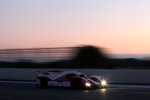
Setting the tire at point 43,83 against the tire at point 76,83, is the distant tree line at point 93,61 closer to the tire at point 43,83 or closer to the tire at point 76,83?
the tire at point 43,83

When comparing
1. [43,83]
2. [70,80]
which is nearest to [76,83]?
[70,80]

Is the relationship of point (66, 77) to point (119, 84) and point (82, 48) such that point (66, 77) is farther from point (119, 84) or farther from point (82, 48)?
point (82, 48)

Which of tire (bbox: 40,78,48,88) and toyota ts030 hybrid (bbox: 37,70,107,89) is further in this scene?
tire (bbox: 40,78,48,88)

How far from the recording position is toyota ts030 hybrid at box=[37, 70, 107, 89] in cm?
2461

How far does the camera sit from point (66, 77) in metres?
25.4

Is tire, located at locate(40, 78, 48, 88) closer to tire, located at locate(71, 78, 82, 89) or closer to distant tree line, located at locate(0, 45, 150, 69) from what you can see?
tire, located at locate(71, 78, 82, 89)

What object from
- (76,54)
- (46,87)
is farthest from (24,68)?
(46,87)

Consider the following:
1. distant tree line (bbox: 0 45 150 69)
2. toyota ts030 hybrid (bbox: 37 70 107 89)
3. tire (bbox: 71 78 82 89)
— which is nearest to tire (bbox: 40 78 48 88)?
toyota ts030 hybrid (bbox: 37 70 107 89)

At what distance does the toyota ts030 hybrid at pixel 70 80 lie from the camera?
80.7 ft

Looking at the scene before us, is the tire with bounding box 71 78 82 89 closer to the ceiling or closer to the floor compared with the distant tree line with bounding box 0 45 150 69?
closer to the floor

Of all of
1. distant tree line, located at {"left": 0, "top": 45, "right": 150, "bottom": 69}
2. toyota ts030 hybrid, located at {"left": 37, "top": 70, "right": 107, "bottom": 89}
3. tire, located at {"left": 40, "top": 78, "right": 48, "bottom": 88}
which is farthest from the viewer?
distant tree line, located at {"left": 0, "top": 45, "right": 150, "bottom": 69}

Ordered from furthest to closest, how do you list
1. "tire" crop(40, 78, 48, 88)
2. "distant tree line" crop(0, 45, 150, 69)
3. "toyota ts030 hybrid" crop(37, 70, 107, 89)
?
"distant tree line" crop(0, 45, 150, 69) < "tire" crop(40, 78, 48, 88) < "toyota ts030 hybrid" crop(37, 70, 107, 89)

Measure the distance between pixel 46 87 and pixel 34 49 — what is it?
9.26 metres

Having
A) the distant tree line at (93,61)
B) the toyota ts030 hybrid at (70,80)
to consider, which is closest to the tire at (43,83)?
the toyota ts030 hybrid at (70,80)
